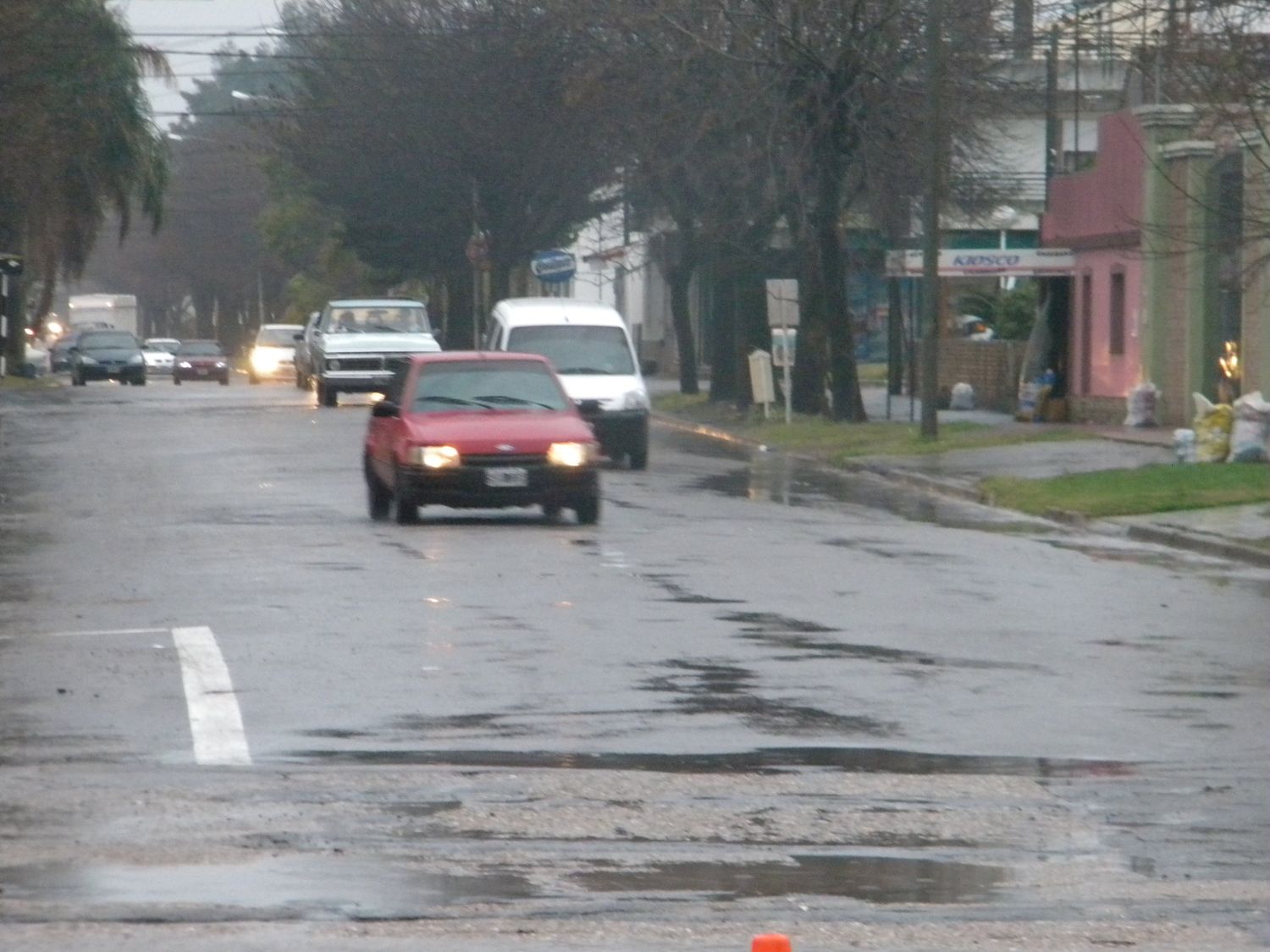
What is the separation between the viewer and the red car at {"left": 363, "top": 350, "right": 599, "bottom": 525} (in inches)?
778

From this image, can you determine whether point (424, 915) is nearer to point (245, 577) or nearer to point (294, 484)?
point (245, 577)

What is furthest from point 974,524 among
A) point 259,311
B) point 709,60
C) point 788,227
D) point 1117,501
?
point 259,311

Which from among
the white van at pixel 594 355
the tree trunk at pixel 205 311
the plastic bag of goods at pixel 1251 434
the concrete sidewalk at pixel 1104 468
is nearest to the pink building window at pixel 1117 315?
the concrete sidewalk at pixel 1104 468

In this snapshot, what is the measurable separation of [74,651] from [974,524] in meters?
11.6

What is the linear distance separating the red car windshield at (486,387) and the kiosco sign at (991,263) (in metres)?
14.9

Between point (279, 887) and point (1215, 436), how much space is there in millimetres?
20863

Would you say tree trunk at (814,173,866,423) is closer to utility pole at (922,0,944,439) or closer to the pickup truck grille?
utility pole at (922,0,944,439)

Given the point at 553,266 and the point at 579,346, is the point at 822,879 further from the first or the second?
the point at 553,266

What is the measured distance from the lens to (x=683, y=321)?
47.1 metres

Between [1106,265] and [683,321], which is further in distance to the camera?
[683,321]

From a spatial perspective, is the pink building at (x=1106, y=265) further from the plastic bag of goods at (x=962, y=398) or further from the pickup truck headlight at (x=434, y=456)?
the pickup truck headlight at (x=434, y=456)

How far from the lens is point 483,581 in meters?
15.9

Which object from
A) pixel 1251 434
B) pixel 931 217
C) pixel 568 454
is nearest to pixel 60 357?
pixel 931 217

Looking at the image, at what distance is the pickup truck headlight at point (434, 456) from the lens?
19.7 meters
